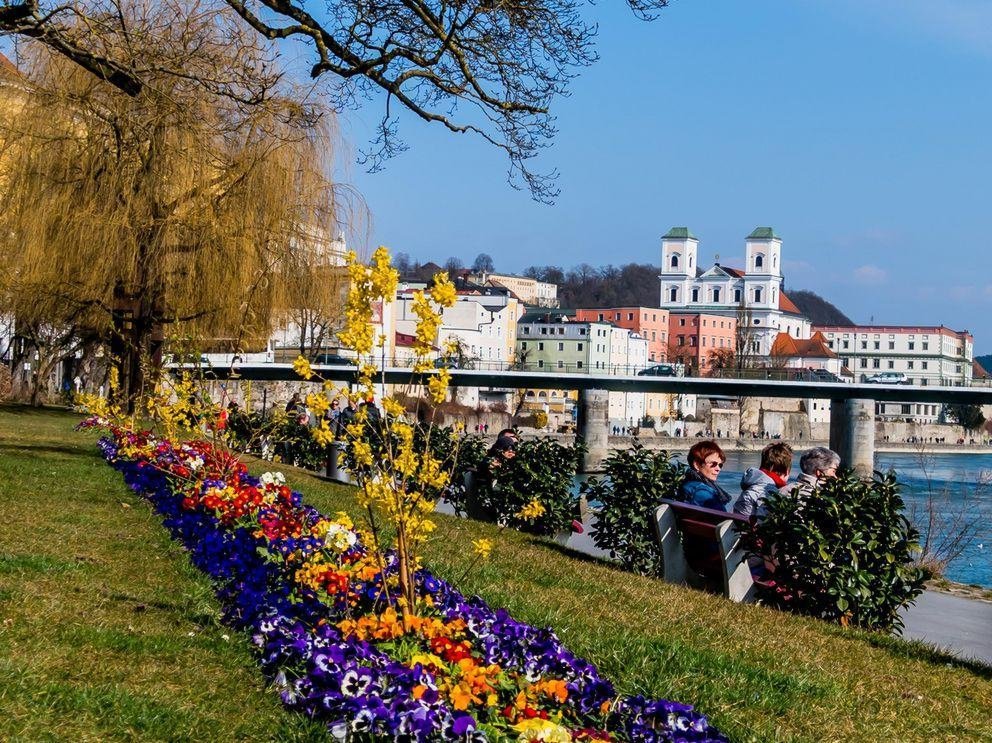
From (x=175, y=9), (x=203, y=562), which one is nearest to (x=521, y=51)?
(x=203, y=562)

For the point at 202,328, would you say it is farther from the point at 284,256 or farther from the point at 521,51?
the point at 521,51

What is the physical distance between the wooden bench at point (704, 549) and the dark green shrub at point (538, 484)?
3255 mm

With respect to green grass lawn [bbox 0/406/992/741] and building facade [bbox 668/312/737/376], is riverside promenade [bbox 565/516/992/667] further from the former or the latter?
building facade [bbox 668/312/737/376]

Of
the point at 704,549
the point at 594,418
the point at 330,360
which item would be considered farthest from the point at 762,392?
the point at 704,549

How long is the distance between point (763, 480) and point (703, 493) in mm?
615

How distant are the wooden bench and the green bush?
57 centimetres

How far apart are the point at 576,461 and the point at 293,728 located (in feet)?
32.4

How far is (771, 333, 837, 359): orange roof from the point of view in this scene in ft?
595

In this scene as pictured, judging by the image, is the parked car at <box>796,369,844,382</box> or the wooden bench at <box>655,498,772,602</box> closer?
the wooden bench at <box>655,498,772,602</box>

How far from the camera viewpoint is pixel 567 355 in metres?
152

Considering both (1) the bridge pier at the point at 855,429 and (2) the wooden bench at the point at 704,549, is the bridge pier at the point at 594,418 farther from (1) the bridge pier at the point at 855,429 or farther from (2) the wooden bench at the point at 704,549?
(2) the wooden bench at the point at 704,549

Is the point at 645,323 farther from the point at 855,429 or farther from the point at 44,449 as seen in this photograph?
the point at 44,449

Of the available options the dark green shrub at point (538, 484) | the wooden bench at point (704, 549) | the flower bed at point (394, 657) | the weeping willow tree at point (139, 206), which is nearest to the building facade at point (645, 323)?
the weeping willow tree at point (139, 206)

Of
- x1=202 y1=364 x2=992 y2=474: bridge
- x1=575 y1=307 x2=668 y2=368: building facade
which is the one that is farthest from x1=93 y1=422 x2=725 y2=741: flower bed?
x1=575 y1=307 x2=668 y2=368: building facade
